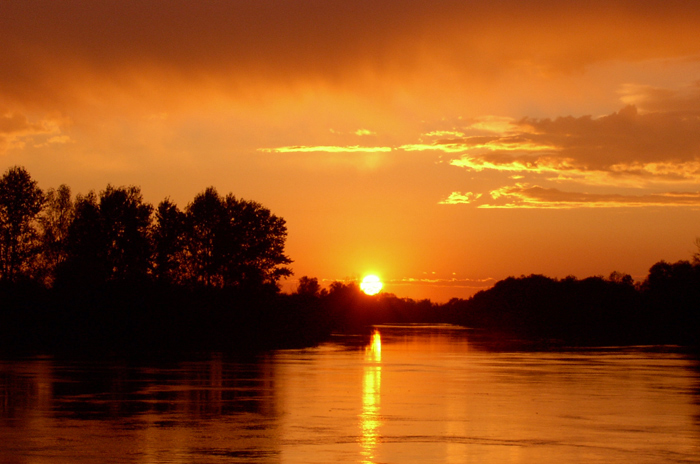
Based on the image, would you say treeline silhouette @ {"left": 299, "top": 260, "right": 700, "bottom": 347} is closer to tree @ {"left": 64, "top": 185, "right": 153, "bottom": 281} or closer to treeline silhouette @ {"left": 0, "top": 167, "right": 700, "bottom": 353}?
treeline silhouette @ {"left": 0, "top": 167, "right": 700, "bottom": 353}

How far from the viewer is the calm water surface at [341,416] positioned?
13055mm

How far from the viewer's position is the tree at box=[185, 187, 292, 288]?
83.0m

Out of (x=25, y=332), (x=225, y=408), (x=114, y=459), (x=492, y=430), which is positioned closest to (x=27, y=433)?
(x=114, y=459)

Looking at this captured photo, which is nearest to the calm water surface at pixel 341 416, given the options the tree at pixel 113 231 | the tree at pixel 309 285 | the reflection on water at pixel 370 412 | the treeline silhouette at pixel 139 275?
the reflection on water at pixel 370 412

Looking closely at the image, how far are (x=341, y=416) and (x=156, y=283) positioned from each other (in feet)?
155

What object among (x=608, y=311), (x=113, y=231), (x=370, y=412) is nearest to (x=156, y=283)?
(x=113, y=231)

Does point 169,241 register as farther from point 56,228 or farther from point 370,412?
point 370,412

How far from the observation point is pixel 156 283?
62031 mm

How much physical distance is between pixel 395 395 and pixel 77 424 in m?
9.54

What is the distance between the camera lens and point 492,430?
15.8 meters

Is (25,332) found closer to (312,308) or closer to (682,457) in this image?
(312,308)

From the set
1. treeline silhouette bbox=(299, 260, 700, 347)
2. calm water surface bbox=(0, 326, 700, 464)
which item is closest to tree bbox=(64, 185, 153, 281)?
treeline silhouette bbox=(299, 260, 700, 347)

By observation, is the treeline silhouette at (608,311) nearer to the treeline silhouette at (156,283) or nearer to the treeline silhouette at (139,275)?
the treeline silhouette at (156,283)

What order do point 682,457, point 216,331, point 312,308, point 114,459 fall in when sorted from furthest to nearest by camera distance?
→ point 312,308 < point 216,331 < point 682,457 < point 114,459
